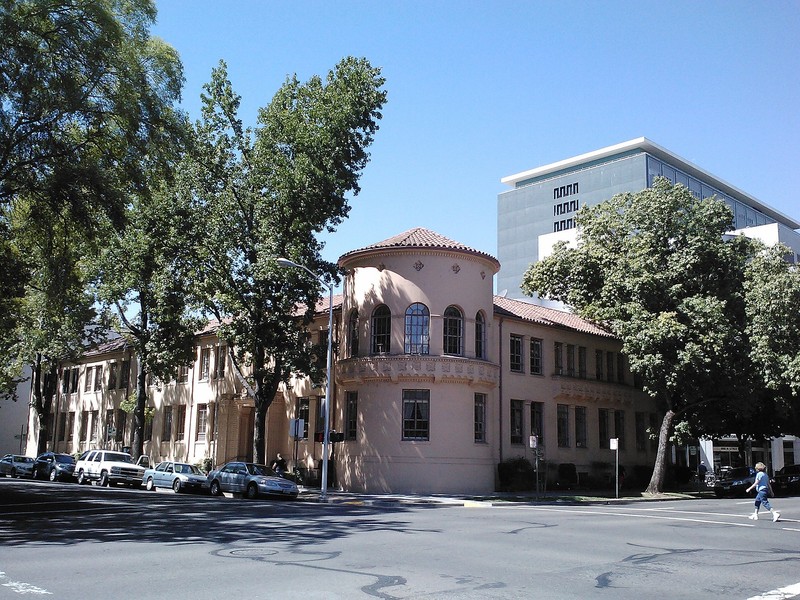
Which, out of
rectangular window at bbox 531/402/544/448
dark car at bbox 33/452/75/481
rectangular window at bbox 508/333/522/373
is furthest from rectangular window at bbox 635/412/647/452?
dark car at bbox 33/452/75/481

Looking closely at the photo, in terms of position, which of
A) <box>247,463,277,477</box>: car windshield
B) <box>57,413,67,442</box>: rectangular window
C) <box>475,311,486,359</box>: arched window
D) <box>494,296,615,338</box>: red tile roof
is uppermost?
<box>494,296,615,338</box>: red tile roof

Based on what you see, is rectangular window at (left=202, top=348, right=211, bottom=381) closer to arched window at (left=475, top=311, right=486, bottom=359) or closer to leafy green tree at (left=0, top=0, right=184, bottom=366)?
arched window at (left=475, top=311, right=486, bottom=359)

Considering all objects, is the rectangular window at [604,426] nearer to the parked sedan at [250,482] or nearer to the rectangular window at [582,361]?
the rectangular window at [582,361]

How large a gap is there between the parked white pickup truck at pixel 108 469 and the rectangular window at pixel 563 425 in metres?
21.0

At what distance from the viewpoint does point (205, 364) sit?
45.6m

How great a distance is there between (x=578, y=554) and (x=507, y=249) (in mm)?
93141

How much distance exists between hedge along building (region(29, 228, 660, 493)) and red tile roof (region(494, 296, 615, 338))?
5.9 inches

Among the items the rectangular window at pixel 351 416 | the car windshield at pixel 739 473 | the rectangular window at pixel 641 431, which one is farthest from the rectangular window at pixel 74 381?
the car windshield at pixel 739 473

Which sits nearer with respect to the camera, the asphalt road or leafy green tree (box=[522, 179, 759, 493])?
the asphalt road

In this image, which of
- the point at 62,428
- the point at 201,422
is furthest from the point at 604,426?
the point at 62,428

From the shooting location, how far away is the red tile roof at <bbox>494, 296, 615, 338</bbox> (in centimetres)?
3875

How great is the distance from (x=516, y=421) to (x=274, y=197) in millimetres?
16088

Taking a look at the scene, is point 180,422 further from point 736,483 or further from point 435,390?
point 736,483

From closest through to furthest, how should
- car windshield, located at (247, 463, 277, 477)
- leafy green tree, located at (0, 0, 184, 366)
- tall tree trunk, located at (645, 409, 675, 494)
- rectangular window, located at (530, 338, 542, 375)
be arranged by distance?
leafy green tree, located at (0, 0, 184, 366) < car windshield, located at (247, 463, 277, 477) < tall tree trunk, located at (645, 409, 675, 494) < rectangular window, located at (530, 338, 542, 375)
